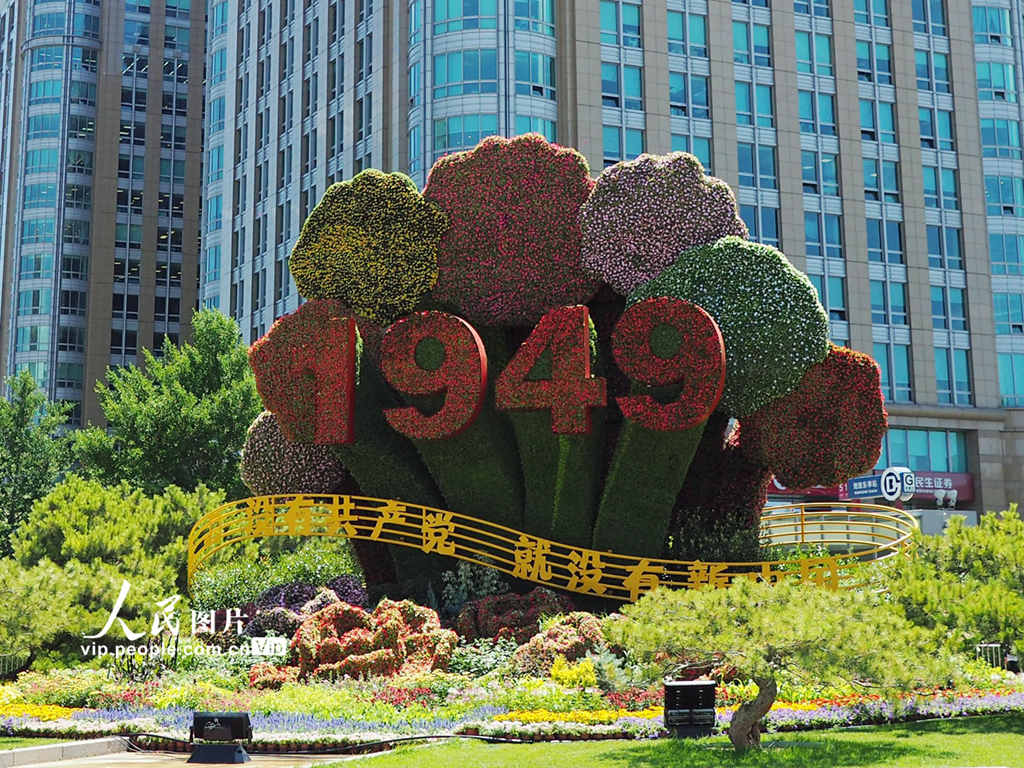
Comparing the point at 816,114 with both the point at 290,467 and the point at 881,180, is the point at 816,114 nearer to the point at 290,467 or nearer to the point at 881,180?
the point at 881,180

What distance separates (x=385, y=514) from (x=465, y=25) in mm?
34506

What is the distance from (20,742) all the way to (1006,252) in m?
57.4

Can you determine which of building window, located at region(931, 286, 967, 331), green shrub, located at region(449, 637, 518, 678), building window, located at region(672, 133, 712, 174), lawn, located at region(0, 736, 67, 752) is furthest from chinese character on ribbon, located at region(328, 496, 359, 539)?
building window, located at region(931, 286, 967, 331)

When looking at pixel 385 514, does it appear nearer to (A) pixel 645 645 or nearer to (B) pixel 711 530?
(B) pixel 711 530

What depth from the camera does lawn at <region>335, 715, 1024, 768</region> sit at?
15.1 m

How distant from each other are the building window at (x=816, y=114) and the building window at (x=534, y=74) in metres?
12.9

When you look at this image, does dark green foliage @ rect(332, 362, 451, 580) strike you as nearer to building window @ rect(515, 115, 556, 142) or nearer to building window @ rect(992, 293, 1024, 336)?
building window @ rect(515, 115, 556, 142)

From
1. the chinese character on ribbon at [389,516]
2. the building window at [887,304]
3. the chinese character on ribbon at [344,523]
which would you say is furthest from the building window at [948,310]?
the chinese character on ribbon at [344,523]

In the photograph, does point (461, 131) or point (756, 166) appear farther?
point (756, 166)

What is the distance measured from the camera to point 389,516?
96.7 feet

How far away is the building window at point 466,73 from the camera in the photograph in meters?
57.3

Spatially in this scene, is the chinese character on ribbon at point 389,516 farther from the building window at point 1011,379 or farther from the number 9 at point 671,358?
the building window at point 1011,379

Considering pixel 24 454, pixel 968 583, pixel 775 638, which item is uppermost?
pixel 24 454

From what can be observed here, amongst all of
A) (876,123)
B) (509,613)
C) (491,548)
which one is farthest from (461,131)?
(509,613)
